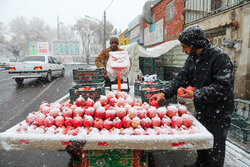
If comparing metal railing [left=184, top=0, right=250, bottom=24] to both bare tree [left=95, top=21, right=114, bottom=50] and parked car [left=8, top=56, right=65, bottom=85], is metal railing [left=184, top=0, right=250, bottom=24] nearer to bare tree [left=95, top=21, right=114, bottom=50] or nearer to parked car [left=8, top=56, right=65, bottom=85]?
parked car [left=8, top=56, right=65, bottom=85]

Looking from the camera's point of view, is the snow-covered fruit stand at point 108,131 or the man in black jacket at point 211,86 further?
the man in black jacket at point 211,86

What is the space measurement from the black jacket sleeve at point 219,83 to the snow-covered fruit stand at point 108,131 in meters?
0.33

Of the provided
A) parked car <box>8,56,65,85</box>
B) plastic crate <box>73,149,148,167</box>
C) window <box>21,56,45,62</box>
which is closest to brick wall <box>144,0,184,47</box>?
parked car <box>8,56,65,85</box>

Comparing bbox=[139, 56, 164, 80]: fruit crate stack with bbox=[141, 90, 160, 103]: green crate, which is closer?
bbox=[141, 90, 160, 103]: green crate

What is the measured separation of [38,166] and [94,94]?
5.65 ft

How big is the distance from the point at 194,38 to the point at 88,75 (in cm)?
361

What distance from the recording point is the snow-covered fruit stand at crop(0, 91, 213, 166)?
5.41 feet

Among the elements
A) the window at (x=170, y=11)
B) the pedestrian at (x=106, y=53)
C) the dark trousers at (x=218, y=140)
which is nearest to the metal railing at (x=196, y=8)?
the window at (x=170, y=11)

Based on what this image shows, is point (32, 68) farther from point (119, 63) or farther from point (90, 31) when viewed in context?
point (90, 31)

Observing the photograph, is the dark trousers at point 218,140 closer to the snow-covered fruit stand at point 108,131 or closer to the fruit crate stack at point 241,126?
the snow-covered fruit stand at point 108,131

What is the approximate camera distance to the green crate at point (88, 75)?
4875 mm

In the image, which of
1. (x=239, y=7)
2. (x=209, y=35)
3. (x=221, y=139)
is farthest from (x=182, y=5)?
(x=221, y=139)

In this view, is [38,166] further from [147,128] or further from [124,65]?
[124,65]

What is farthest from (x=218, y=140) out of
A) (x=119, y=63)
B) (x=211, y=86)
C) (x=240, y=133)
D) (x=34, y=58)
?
(x=34, y=58)
